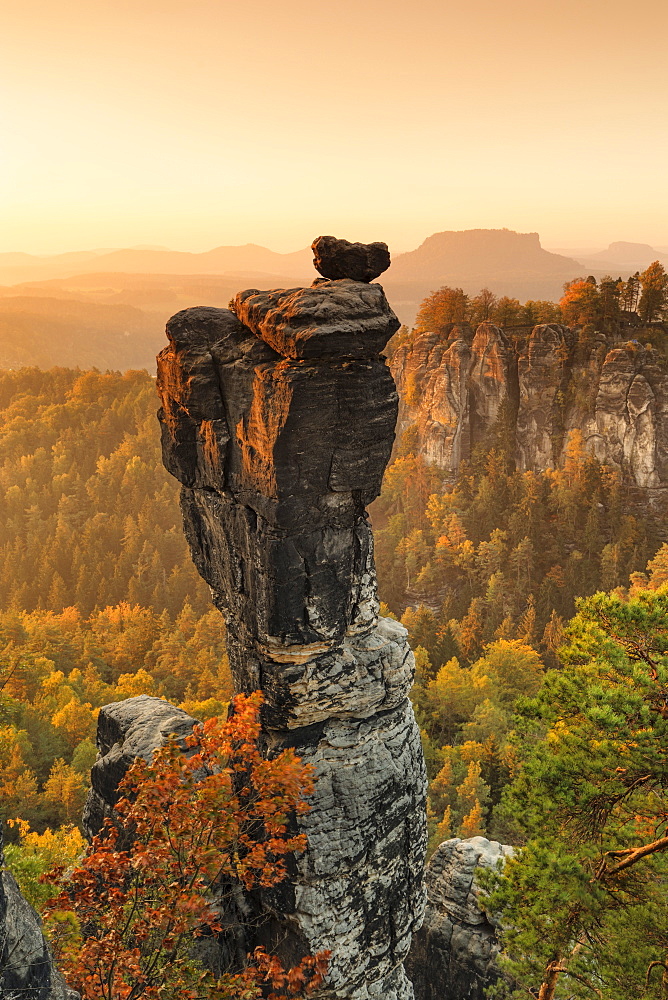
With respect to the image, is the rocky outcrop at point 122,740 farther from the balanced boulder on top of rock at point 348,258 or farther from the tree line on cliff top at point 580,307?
the tree line on cliff top at point 580,307

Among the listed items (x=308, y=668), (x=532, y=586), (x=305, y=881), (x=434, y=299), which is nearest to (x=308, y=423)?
(x=308, y=668)

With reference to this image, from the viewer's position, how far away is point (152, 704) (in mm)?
17797

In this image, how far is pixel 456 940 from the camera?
18766mm

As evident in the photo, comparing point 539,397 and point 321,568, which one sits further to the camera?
point 539,397

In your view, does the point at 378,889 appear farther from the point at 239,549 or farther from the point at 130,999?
the point at 239,549

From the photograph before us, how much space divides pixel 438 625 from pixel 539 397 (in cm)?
2778

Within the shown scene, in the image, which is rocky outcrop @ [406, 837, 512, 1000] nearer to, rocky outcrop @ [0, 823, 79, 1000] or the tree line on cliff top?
rocky outcrop @ [0, 823, 79, 1000]

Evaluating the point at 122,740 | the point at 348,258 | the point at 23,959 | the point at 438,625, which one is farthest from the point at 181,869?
the point at 438,625

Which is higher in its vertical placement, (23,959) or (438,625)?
(23,959)

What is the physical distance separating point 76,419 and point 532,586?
207ft

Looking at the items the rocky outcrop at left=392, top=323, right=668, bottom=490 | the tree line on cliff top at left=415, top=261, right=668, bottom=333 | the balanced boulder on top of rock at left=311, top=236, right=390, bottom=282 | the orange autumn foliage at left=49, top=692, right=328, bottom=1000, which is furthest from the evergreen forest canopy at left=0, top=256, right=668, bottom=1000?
the balanced boulder on top of rock at left=311, top=236, right=390, bottom=282

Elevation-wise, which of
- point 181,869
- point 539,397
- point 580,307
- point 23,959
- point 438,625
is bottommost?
point 438,625

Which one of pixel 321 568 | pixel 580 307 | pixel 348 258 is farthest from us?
pixel 580 307

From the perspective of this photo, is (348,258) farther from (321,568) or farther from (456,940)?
(456,940)
